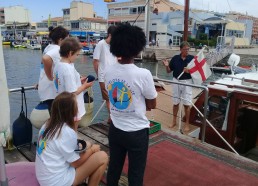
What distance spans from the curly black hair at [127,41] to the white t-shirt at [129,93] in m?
0.11

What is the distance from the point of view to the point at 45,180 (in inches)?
90.3

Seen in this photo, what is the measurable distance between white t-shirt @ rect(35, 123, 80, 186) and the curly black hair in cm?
82

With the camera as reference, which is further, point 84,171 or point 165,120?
point 165,120

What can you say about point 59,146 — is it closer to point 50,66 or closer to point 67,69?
point 67,69

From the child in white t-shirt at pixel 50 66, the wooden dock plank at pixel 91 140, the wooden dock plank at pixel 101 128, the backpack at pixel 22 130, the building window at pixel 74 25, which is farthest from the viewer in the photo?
the building window at pixel 74 25

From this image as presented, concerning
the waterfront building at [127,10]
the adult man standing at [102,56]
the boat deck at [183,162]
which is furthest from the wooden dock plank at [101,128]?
the waterfront building at [127,10]

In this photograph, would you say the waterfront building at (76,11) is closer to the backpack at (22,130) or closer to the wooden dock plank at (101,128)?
the wooden dock plank at (101,128)

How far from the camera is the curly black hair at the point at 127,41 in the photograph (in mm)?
2189

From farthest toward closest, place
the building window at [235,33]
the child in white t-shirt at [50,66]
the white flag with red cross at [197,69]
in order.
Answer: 1. the building window at [235,33]
2. the white flag with red cross at [197,69]
3. the child in white t-shirt at [50,66]

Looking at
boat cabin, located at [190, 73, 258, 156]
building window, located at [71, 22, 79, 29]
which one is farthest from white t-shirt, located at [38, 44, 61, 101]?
building window, located at [71, 22, 79, 29]

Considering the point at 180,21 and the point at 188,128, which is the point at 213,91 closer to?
the point at 188,128

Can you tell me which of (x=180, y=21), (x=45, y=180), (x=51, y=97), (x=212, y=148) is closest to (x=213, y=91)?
(x=212, y=148)

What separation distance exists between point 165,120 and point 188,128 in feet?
3.61

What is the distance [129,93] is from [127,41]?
1.45 ft
